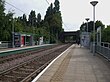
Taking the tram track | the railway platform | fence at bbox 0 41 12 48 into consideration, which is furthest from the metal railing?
fence at bbox 0 41 12 48

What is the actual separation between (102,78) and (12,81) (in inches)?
151

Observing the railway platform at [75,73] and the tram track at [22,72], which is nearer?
the railway platform at [75,73]

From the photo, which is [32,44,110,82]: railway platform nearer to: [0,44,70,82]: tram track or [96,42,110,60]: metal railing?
[0,44,70,82]: tram track

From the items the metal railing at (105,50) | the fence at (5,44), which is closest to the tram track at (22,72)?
the metal railing at (105,50)

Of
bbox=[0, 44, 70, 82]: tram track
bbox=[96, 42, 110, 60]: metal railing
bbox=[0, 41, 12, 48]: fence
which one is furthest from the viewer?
bbox=[0, 41, 12, 48]: fence

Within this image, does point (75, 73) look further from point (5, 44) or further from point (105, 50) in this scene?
point (5, 44)

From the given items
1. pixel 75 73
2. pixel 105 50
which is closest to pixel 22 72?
pixel 75 73

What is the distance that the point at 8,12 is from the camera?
2763 inches

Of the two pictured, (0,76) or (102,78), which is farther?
(0,76)

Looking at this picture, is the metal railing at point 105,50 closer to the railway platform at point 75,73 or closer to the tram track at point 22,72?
the railway platform at point 75,73

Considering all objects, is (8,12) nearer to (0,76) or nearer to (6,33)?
(6,33)

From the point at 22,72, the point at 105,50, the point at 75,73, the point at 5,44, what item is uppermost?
the point at 5,44

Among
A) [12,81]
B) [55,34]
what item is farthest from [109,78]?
[55,34]

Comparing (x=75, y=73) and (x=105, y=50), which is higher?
(x=105, y=50)
